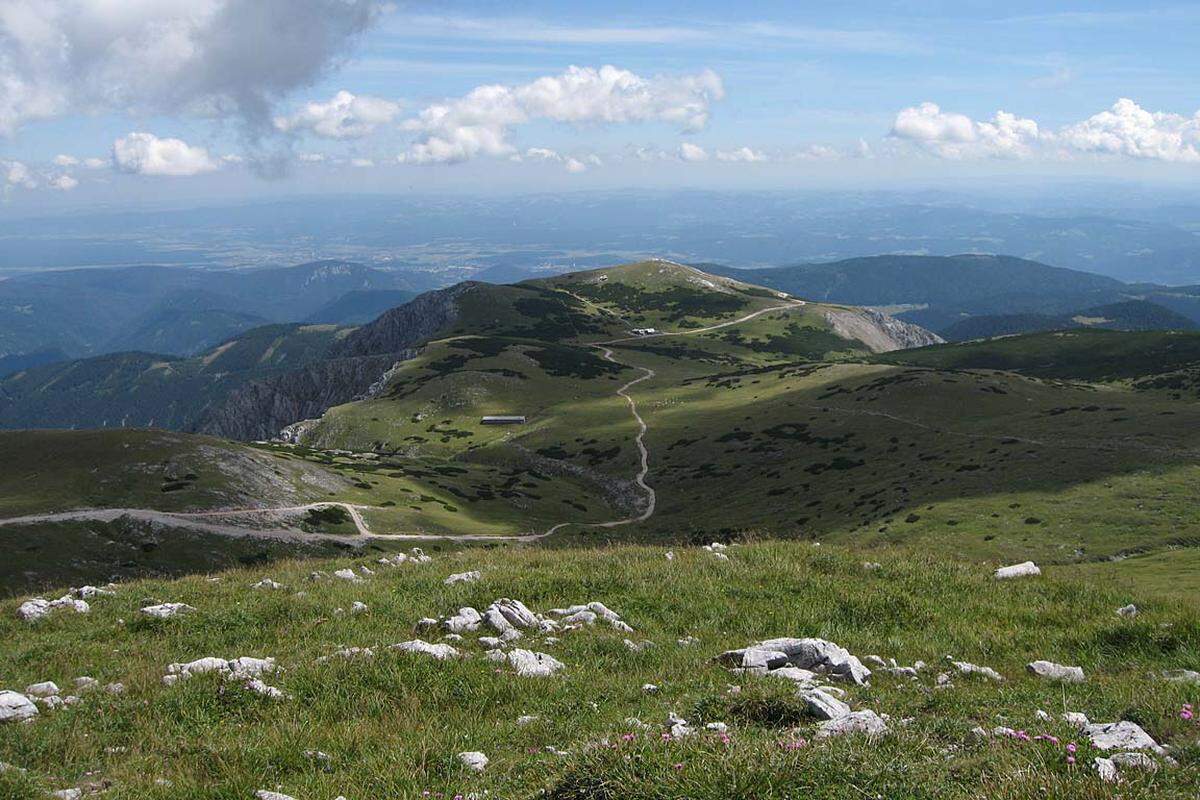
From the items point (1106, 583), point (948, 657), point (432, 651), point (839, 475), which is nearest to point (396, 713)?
point (432, 651)

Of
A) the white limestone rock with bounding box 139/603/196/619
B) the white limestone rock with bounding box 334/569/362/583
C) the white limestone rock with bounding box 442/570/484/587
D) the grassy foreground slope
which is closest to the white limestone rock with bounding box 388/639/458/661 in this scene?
the grassy foreground slope

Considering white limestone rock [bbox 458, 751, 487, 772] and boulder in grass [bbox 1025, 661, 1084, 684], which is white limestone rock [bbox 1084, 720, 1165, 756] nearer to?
boulder in grass [bbox 1025, 661, 1084, 684]

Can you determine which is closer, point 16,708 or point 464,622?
point 16,708

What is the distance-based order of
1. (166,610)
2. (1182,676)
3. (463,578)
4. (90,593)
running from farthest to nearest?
(90,593) → (463,578) → (166,610) → (1182,676)

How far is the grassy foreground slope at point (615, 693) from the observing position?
762 centimetres

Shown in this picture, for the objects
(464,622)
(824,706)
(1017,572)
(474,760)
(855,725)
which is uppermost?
(855,725)

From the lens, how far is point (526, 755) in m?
9.30

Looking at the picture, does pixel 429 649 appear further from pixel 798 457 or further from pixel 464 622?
pixel 798 457

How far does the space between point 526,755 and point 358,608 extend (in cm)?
835

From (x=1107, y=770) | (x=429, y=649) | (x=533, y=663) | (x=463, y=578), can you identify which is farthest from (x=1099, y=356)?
(x=1107, y=770)

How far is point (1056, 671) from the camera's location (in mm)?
12406

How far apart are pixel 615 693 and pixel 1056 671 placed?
742 centimetres

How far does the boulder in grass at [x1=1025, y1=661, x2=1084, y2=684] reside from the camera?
11.9 meters

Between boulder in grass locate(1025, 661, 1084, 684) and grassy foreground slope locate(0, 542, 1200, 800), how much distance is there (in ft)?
0.86
